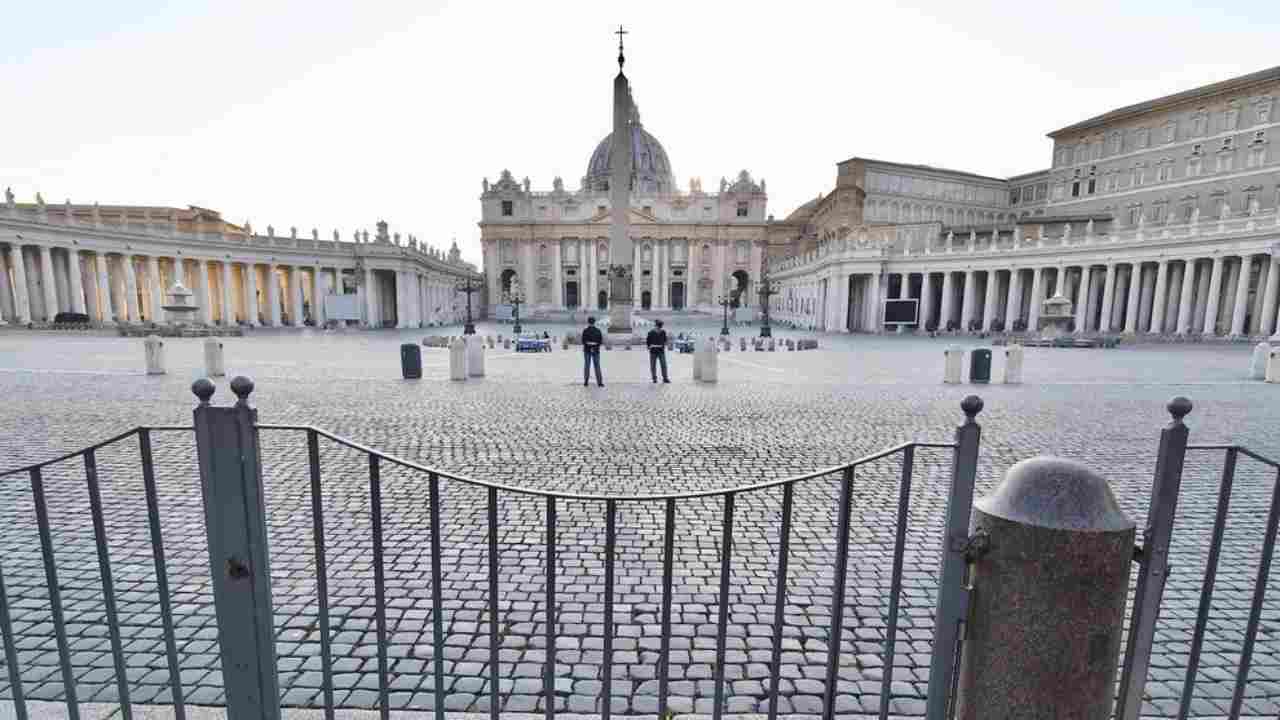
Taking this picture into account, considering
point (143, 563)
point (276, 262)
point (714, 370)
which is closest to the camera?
point (143, 563)

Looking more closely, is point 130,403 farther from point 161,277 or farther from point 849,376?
point 161,277

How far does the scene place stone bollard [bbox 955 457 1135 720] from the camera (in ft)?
6.48

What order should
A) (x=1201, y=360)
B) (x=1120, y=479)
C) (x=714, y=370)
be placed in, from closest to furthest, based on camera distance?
(x=1120, y=479), (x=714, y=370), (x=1201, y=360)

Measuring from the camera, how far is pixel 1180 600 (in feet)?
13.7

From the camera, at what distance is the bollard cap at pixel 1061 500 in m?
1.96

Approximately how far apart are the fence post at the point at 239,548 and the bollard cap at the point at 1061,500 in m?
2.67

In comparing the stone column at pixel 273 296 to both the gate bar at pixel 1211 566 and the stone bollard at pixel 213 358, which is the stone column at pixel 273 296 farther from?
the gate bar at pixel 1211 566

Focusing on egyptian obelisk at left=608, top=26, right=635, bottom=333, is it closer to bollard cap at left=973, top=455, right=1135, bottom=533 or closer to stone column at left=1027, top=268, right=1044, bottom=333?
bollard cap at left=973, top=455, right=1135, bottom=533

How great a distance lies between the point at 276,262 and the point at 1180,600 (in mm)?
59196

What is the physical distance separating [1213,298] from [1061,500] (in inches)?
1913

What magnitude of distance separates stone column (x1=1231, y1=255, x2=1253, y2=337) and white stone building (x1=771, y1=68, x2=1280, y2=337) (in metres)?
0.09

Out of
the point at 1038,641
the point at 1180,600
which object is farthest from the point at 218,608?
the point at 1180,600

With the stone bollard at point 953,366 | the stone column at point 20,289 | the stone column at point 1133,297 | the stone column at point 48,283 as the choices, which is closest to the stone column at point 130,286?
the stone column at point 48,283

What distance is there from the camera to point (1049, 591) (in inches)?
80.1
